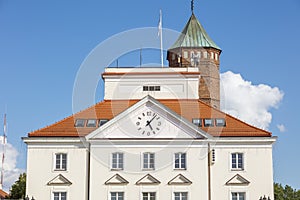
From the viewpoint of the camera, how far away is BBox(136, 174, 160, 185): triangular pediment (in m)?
43.8

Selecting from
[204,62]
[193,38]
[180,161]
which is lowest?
[180,161]

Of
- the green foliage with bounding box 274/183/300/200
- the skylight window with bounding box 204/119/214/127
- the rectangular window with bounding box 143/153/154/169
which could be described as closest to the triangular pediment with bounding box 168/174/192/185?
the rectangular window with bounding box 143/153/154/169

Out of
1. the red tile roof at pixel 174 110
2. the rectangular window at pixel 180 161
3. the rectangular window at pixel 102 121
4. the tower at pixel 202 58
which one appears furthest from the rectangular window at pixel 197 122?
the tower at pixel 202 58

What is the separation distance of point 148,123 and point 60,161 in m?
7.18

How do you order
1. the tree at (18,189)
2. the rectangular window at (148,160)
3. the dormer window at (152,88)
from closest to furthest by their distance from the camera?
the rectangular window at (148,160) → the dormer window at (152,88) → the tree at (18,189)

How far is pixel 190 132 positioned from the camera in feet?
147

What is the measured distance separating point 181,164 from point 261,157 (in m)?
6.00

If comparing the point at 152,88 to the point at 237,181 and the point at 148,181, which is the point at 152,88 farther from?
the point at 237,181

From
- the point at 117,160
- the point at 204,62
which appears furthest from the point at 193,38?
the point at 117,160

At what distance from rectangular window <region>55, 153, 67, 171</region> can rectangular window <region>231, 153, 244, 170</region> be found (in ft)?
41.1

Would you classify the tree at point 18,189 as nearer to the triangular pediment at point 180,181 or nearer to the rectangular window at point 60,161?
the rectangular window at point 60,161

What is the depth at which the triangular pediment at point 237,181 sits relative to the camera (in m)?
44.0

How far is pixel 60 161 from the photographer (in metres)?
45.0

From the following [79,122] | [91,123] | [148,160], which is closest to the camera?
[148,160]
